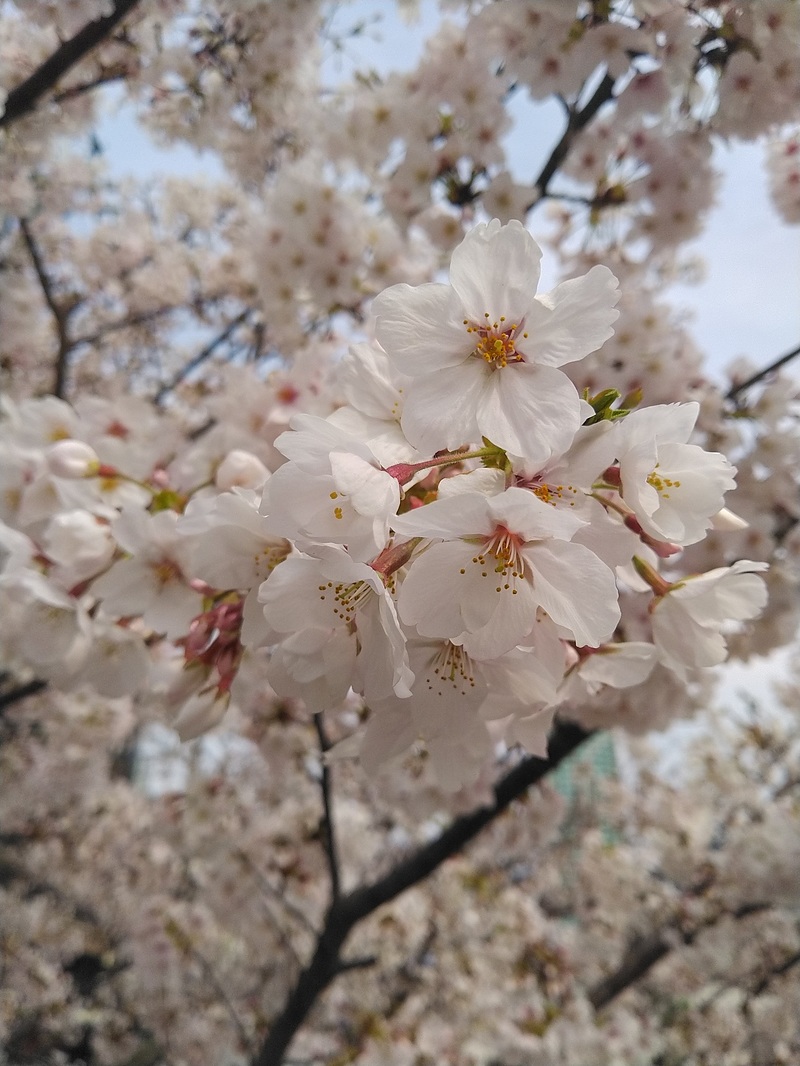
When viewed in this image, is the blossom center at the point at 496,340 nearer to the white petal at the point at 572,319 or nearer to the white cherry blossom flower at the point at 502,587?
the white petal at the point at 572,319

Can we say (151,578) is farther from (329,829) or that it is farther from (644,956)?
(644,956)

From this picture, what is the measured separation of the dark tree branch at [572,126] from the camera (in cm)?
222

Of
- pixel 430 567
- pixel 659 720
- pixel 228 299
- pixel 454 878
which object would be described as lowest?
pixel 454 878

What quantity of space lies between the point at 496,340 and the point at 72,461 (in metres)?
0.87

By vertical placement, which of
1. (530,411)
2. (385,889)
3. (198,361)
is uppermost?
(530,411)

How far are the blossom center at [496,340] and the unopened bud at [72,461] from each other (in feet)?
2.74

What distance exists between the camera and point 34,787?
6.07 m

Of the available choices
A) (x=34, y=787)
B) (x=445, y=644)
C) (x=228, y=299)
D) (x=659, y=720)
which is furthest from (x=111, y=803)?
(x=445, y=644)

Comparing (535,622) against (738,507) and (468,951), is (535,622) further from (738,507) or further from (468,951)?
(468,951)

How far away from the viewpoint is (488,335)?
76 centimetres

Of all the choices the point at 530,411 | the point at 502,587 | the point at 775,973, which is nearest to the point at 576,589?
the point at 502,587

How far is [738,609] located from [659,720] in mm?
1775

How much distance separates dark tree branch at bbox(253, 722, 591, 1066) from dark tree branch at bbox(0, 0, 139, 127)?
272 cm

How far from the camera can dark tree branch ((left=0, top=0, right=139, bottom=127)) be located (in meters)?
1.84
